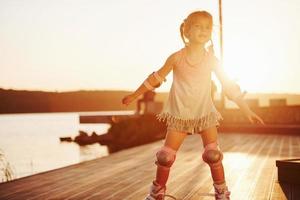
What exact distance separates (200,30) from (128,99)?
2.63 ft

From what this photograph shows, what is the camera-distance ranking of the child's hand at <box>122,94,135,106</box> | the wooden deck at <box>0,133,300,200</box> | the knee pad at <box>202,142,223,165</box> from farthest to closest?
the wooden deck at <box>0,133,300,200</box> < the child's hand at <box>122,94,135,106</box> < the knee pad at <box>202,142,223,165</box>

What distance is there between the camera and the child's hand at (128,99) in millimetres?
3625

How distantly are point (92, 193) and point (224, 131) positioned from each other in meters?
10.6

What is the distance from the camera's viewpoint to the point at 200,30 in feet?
11.6

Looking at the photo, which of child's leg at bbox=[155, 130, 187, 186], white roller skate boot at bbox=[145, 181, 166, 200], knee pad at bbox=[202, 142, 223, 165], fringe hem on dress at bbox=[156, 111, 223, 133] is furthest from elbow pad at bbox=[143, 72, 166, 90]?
white roller skate boot at bbox=[145, 181, 166, 200]

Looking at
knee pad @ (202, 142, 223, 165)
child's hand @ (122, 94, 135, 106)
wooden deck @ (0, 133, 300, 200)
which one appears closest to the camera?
knee pad @ (202, 142, 223, 165)

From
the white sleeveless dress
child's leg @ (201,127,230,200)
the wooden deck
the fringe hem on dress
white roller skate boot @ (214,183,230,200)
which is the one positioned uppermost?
the white sleeveless dress

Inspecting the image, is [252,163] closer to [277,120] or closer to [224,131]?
[224,131]

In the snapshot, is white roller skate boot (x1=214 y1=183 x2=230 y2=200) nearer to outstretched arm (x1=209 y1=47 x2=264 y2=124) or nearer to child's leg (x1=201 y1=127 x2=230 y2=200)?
child's leg (x1=201 y1=127 x2=230 y2=200)

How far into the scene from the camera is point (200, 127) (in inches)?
140

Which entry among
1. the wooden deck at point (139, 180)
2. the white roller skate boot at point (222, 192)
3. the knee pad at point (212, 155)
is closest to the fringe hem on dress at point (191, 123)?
the knee pad at point (212, 155)

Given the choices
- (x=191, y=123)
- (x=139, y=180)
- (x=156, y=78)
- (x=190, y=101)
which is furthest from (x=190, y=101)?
(x=139, y=180)

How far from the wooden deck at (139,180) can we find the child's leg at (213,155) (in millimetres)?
614

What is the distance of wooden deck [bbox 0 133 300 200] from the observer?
461cm
